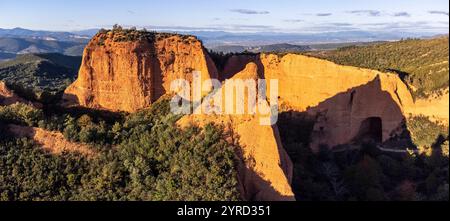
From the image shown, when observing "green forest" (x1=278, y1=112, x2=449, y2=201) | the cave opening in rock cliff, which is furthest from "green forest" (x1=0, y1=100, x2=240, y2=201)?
the cave opening in rock cliff

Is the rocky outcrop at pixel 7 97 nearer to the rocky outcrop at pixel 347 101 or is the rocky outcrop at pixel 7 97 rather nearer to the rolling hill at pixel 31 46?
the rocky outcrop at pixel 347 101

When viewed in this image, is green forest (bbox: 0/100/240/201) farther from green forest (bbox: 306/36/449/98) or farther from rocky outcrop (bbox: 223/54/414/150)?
green forest (bbox: 306/36/449/98)

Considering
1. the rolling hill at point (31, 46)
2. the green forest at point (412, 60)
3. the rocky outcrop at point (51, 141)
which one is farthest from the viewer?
the rolling hill at point (31, 46)

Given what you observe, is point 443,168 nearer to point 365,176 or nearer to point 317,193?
point 365,176

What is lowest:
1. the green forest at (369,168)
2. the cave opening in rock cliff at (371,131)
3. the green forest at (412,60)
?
the green forest at (369,168)

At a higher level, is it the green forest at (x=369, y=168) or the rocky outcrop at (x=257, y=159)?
the rocky outcrop at (x=257, y=159)

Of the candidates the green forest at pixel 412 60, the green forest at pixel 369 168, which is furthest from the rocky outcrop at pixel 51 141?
the green forest at pixel 412 60
